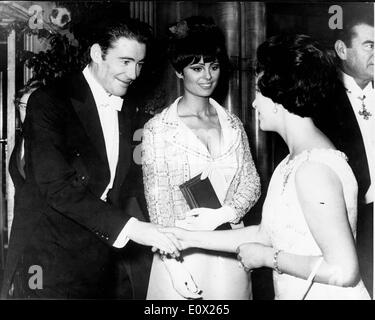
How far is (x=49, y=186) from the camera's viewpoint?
1772 mm

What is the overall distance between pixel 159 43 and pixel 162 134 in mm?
359

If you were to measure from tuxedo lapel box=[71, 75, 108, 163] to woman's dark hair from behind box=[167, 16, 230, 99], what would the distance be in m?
0.35

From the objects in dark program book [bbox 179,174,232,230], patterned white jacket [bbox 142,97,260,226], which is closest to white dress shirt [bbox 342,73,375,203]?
patterned white jacket [bbox 142,97,260,226]

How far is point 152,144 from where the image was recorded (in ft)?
6.02

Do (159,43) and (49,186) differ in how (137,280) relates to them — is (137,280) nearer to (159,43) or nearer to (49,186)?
(49,186)

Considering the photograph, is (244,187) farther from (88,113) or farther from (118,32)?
(118,32)

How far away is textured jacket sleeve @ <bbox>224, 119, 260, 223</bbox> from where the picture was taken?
184cm

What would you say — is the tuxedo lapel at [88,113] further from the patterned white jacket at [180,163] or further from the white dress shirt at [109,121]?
the patterned white jacket at [180,163]

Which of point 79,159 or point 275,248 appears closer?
point 275,248

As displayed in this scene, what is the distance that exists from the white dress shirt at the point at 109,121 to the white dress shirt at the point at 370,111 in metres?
0.92

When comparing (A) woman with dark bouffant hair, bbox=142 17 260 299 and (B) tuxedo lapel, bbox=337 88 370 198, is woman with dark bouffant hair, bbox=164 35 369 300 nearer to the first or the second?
(A) woman with dark bouffant hair, bbox=142 17 260 299

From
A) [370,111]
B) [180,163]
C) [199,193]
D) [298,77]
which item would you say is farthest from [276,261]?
[370,111]

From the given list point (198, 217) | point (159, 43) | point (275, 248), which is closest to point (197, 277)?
point (198, 217)
